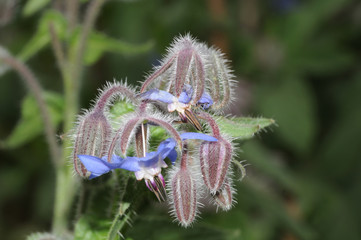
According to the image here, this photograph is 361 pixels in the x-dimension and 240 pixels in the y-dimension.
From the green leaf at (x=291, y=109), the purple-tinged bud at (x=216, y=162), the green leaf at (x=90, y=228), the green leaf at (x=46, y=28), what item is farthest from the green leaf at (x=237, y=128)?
the green leaf at (x=291, y=109)

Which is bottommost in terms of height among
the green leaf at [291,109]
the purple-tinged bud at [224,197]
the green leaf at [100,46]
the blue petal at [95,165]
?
the blue petal at [95,165]

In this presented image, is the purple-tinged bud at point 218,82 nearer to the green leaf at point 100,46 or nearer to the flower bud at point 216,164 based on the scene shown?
the flower bud at point 216,164

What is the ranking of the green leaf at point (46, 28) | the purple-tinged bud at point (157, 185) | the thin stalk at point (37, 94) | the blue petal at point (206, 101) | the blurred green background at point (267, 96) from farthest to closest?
1. the blurred green background at point (267, 96)
2. the green leaf at point (46, 28)
3. the thin stalk at point (37, 94)
4. the blue petal at point (206, 101)
5. the purple-tinged bud at point (157, 185)

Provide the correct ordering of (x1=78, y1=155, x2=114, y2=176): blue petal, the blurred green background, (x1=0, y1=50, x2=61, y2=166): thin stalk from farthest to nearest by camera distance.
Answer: the blurred green background → (x1=0, y1=50, x2=61, y2=166): thin stalk → (x1=78, y1=155, x2=114, y2=176): blue petal

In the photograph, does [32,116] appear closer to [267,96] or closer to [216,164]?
[216,164]

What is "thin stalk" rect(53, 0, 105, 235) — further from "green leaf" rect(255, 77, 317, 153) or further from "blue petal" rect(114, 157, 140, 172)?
"green leaf" rect(255, 77, 317, 153)

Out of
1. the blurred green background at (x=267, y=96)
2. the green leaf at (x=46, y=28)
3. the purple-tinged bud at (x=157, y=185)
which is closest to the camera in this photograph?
the purple-tinged bud at (x=157, y=185)

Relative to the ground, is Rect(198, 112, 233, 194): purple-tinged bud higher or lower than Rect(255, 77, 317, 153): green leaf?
lower

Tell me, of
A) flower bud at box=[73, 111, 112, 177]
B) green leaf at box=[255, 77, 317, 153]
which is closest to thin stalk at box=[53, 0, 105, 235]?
flower bud at box=[73, 111, 112, 177]
